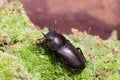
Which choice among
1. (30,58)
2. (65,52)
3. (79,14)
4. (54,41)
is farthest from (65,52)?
(79,14)

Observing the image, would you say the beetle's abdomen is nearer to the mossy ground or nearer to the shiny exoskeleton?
the shiny exoskeleton

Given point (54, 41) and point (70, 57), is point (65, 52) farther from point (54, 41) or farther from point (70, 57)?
point (54, 41)

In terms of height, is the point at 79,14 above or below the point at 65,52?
above

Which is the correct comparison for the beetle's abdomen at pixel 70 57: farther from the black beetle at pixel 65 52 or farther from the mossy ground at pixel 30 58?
the mossy ground at pixel 30 58

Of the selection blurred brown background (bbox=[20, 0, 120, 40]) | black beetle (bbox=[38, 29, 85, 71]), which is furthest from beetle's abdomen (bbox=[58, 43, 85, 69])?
blurred brown background (bbox=[20, 0, 120, 40])

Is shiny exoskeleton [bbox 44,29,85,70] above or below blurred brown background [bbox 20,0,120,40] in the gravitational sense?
below

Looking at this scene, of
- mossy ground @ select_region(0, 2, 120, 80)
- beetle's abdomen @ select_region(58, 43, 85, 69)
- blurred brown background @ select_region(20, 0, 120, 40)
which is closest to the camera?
mossy ground @ select_region(0, 2, 120, 80)

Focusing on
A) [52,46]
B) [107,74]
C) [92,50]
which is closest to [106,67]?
[107,74]
